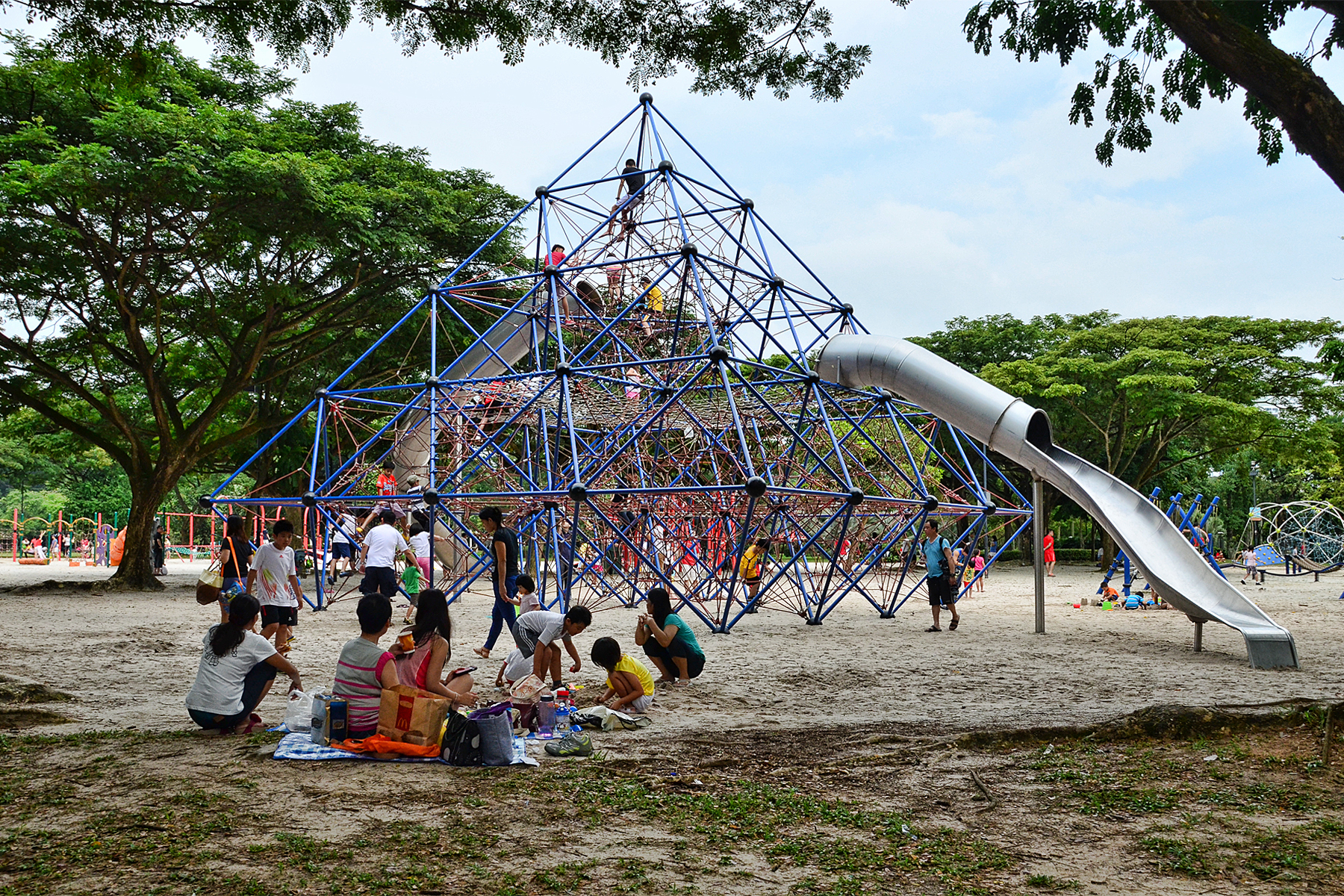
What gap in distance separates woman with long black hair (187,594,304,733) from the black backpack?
1.33 meters

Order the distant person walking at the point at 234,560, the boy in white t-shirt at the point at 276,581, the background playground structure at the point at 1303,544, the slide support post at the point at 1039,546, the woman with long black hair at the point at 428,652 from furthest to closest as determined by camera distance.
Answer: the background playground structure at the point at 1303,544 < the slide support post at the point at 1039,546 < the distant person walking at the point at 234,560 < the boy in white t-shirt at the point at 276,581 < the woman with long black hair at the point at 428,652

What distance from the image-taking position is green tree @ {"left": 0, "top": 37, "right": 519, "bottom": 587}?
53.9ft

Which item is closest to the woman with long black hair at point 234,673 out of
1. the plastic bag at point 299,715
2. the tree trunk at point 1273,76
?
the plastic bag at point 299,715

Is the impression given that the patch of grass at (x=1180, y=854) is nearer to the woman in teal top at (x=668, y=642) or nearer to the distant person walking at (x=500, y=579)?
the woman in teal top at (x=668, y=642)

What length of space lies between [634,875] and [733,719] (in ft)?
10.6

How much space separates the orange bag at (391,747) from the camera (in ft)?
19.1

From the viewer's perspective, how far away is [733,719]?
721 centimetres

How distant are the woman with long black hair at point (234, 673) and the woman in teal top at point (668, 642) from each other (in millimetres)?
2970

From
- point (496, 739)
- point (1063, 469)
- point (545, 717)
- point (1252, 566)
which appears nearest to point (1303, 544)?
point (1252, 566)

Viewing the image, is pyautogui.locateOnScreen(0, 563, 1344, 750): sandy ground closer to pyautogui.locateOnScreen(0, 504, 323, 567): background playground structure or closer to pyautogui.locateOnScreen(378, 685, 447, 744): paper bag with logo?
pyautogui.locateOnScreen(378, 685, 447, 744): paper bag with logo

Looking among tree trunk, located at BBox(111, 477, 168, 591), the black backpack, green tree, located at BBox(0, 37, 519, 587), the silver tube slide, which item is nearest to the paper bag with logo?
the black backpack

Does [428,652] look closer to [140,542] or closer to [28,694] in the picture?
[28,694]

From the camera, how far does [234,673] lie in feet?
21.0

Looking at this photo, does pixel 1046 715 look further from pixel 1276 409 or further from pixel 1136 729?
pixel 1276 409
